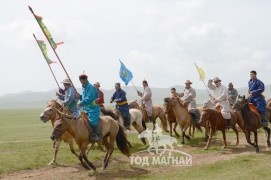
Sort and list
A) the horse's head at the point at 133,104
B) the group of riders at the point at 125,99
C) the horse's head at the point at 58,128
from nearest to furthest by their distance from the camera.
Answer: the horse's head at the point at 58,128 → the group of riders at the point at 125,99 → the horse's head at the point at 133,104

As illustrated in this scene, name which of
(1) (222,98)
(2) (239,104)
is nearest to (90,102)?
(2) (239,104)

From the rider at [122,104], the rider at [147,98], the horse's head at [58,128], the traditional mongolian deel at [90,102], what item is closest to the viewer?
the horse's head at [58,128]

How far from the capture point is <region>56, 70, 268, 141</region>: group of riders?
11875mm

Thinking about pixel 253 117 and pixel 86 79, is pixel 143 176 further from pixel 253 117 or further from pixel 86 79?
pixel 253 117

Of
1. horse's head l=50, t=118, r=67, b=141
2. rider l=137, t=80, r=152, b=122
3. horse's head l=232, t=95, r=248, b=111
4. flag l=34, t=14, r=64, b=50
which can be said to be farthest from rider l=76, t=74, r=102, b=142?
rider l=137, t=80, r=152, b=122

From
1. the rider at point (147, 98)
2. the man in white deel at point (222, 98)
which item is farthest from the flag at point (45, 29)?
the rider at point (147, 98)

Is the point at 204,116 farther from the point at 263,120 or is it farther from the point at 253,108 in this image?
the point at 263,120

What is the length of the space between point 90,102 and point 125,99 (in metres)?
5.49

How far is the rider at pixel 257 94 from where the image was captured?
1537 centimetres

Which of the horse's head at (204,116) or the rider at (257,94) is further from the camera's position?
the horse's head at (204,116)

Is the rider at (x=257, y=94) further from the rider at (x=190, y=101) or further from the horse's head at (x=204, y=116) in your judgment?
the rider at (x=190, y=101)

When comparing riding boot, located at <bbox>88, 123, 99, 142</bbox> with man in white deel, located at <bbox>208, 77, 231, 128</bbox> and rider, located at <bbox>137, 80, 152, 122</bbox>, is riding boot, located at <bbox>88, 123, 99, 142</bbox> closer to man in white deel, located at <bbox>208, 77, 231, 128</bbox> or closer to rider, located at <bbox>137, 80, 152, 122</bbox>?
man in white deel, located at <bbox>208, 77, 231, 128</bbox>

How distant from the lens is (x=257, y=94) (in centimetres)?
1570

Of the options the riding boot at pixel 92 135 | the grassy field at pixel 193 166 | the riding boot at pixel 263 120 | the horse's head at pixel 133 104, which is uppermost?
the horse's head at pixel 133 104
